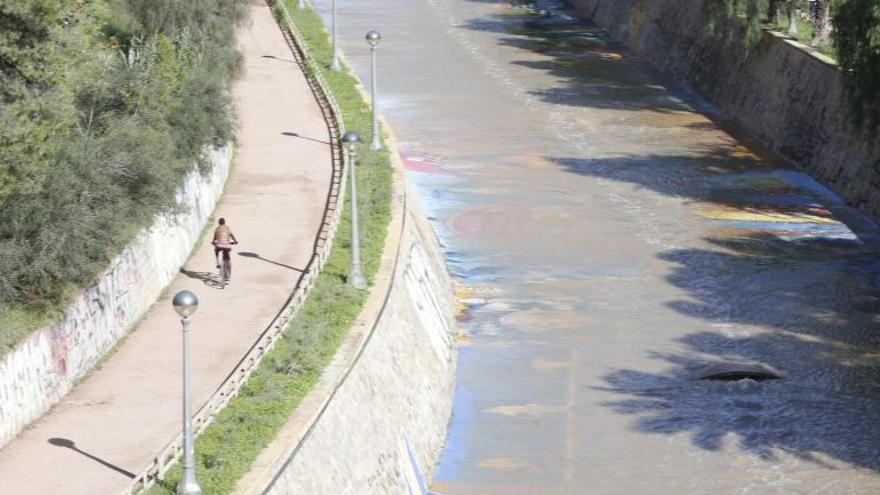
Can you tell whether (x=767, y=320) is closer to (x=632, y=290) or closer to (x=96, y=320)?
(x=632, y=290)

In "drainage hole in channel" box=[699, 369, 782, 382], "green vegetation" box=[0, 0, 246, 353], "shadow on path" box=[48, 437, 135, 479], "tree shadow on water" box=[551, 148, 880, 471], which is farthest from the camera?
"drainage hole in channel" box=[699, 369, 782, 382]

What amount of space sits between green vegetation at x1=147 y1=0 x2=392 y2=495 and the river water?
3678 mm

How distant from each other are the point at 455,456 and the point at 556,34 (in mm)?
54959

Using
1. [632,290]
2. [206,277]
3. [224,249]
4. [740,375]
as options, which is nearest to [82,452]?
[224,249]

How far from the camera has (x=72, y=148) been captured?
32531mm

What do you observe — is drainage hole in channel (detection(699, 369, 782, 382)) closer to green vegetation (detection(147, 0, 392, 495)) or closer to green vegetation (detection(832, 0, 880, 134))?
green vegetation (detection(147, 0, 392, 495))

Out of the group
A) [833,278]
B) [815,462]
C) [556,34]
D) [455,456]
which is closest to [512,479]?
[455,456]

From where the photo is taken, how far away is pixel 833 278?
47969mm

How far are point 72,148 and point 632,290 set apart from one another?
1883 cm

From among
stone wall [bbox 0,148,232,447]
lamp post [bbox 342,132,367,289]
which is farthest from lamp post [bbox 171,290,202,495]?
lamp post [bbox 342,132,367,289]

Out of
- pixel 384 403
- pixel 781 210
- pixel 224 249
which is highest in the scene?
pixel 224 249

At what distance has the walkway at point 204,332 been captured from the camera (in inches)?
1057

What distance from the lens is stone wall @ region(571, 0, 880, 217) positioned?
56250mm

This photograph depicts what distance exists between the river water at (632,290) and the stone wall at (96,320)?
6878 mm
